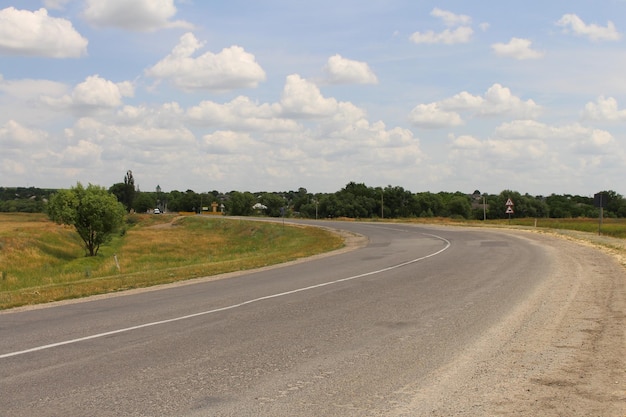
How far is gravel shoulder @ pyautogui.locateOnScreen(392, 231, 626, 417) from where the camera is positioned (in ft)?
17.7

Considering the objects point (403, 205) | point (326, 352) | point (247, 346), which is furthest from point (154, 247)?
point (403, 205)

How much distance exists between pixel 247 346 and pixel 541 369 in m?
3.61

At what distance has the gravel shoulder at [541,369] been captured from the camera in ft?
17.7

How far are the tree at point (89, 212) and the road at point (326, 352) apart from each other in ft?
170

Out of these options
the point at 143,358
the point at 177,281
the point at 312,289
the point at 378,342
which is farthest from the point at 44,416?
the point at 177,281

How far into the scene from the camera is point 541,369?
6.62 metres

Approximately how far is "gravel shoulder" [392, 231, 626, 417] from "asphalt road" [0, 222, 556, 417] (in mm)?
276

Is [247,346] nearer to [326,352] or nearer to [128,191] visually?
[326,352]

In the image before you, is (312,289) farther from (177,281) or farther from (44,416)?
(44,416)

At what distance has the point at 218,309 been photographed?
11.1 metres

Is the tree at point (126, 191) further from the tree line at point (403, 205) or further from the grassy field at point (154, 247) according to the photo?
the grassy field at point (154, 247)

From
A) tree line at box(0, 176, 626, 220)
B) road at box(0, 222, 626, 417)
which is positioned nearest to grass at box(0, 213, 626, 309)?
road at box(0, 222, 626, 417)

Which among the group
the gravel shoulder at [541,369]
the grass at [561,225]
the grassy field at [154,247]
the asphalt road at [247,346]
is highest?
the grass at [561,225]

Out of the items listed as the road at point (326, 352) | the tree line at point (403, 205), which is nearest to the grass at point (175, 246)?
the road at point (326, 352)
